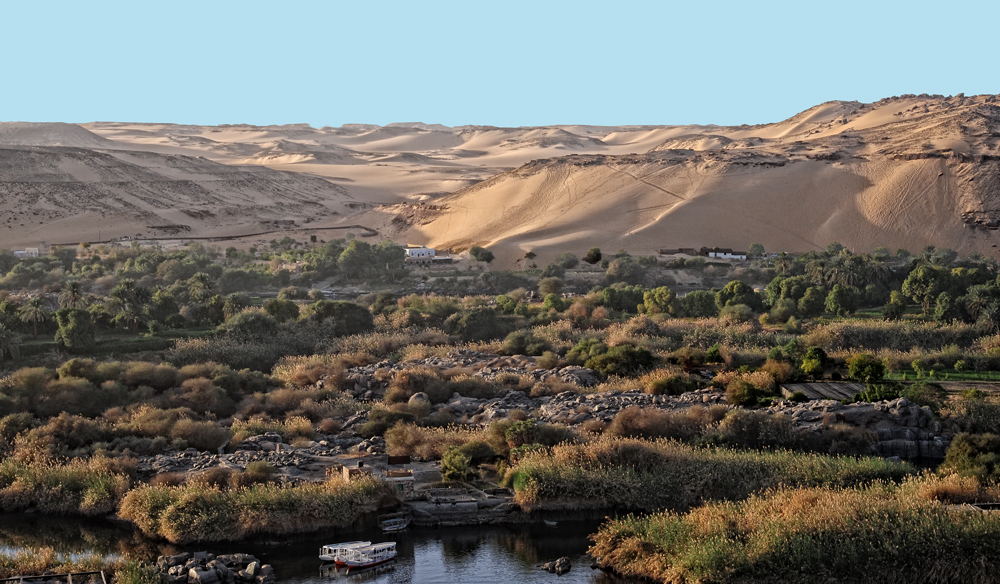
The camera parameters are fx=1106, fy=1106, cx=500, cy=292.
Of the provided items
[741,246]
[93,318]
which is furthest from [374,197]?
[93,318]

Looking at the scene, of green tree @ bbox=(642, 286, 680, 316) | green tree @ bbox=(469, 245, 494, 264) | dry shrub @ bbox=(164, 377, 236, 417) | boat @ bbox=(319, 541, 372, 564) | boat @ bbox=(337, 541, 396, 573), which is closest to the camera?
boat @ bbox=(337, 541, 396, 573)

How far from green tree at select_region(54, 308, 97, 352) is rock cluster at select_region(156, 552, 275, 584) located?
64.4 feet

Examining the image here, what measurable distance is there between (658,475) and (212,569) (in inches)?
382

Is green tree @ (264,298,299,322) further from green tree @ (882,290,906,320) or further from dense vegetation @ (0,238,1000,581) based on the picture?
green tree @ (882,290,906,320)

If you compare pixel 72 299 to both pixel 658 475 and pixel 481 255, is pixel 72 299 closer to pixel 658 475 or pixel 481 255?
pixel 481 255

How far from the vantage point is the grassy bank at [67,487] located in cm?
2425

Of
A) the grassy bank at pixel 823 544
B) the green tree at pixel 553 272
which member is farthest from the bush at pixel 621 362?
the green tree at pixel 553 272

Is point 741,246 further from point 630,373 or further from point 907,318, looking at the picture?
point 630,373

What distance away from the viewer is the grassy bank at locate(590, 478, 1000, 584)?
1875 cm

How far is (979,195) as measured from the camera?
71.0 metres

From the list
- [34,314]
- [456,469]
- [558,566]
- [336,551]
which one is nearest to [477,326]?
[34,314]

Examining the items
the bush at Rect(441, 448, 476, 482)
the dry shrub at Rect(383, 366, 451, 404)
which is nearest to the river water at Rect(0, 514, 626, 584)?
the bush at Rect(441, 448, 476, 482)

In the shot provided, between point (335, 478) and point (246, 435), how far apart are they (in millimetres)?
5239

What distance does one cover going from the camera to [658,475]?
957 inches
